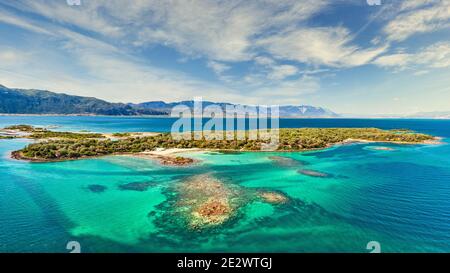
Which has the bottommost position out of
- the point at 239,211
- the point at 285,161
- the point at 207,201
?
the point at 239,211

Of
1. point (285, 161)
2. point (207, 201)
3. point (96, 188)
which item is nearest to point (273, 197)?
point (207, 201)

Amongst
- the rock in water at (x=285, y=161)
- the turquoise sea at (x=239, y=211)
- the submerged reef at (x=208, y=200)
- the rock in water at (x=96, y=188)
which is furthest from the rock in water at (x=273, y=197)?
the rock in water at (x=96, y=188)

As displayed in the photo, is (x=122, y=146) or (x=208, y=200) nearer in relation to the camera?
(x=208, y=200)

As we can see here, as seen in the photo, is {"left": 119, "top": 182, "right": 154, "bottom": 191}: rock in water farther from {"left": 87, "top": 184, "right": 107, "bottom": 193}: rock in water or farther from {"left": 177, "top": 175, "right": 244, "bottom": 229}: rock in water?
{"left": 177, "top": 175, "right": 244, "bottom": 229}: rock in water

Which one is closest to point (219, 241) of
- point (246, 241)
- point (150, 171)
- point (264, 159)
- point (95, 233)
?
point (246, 241)

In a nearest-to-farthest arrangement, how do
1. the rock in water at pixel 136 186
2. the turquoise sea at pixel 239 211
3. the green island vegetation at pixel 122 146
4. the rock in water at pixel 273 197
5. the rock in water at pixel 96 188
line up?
the turquoise sea at pixel 239 211 → the rock in water at pixel 273 197 → the rock in water at pixel 96 188 → the rock in water at pixel 136 186 → the green island vegetation at pixel 122 146

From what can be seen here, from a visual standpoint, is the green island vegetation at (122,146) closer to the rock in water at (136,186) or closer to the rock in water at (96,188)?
the rock in water at (96,188)

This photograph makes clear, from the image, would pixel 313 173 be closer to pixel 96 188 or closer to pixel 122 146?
pixel 96 188

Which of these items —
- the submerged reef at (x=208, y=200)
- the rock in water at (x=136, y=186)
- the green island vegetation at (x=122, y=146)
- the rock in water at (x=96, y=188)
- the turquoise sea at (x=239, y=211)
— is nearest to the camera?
the turquoise sea at (x=239, y=211)
